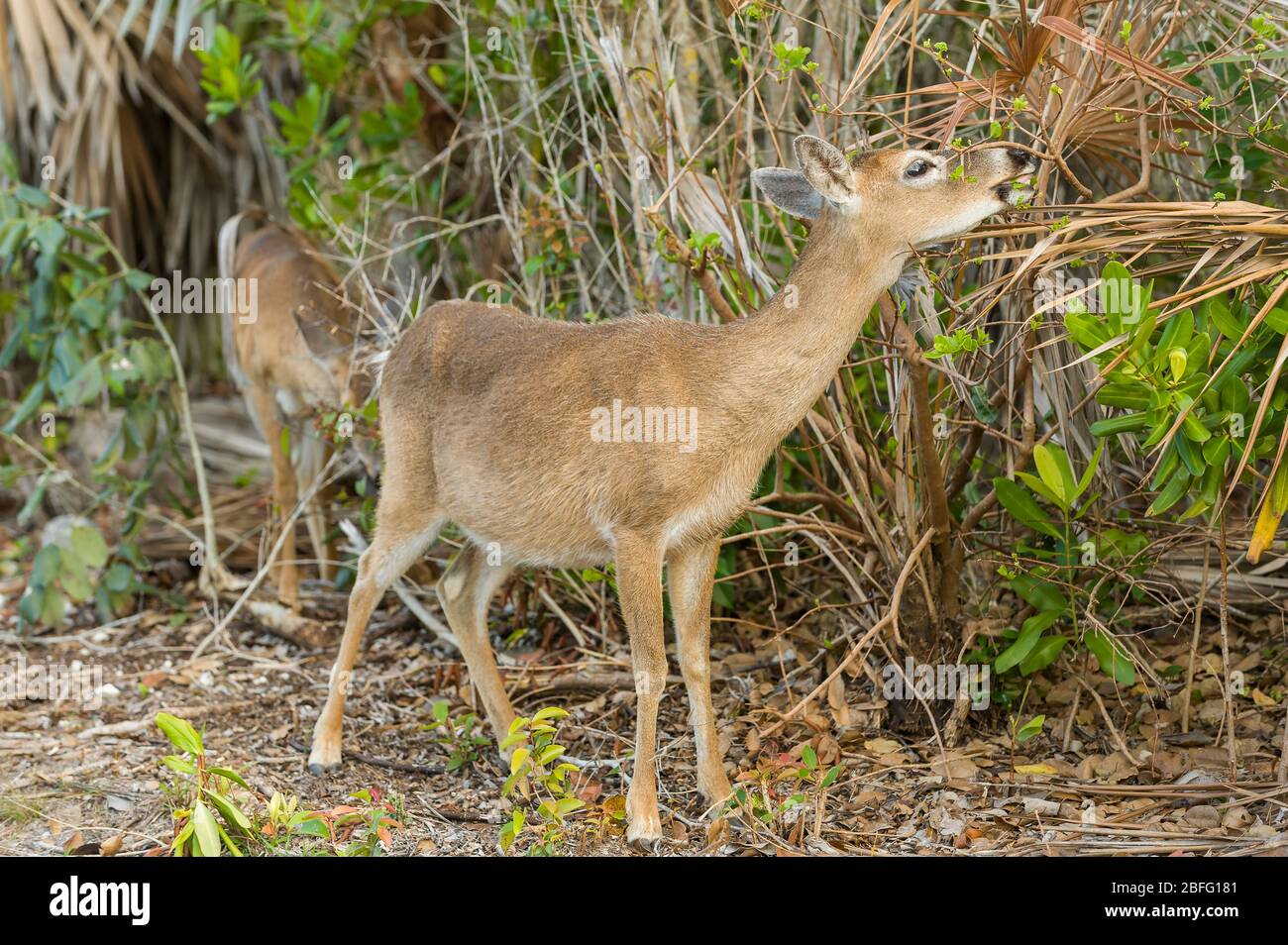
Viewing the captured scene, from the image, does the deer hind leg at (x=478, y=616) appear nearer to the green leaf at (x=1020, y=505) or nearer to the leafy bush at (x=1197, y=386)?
the green leaf at (x=1020, y=505)

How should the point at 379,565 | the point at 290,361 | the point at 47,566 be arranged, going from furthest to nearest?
the point at 290,361 → the point at 47,566 → the point at 379,565

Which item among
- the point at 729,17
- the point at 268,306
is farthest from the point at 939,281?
the point at 268,306

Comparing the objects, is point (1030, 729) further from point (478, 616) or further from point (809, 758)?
point (478, 616)

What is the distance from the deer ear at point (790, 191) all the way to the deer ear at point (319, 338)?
11.0 feet

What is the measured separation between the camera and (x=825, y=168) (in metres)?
4.74

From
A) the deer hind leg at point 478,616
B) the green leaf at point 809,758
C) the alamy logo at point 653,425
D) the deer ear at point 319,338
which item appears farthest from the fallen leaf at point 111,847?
the deer ear at point 319,338

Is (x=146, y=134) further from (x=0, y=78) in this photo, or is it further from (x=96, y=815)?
(x=96, y=815)

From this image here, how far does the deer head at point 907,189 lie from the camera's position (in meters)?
4.71

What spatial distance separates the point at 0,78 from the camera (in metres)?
9.00

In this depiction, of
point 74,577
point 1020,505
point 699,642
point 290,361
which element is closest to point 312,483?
point 290,361

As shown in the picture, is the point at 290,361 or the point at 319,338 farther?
the point at 290,361
